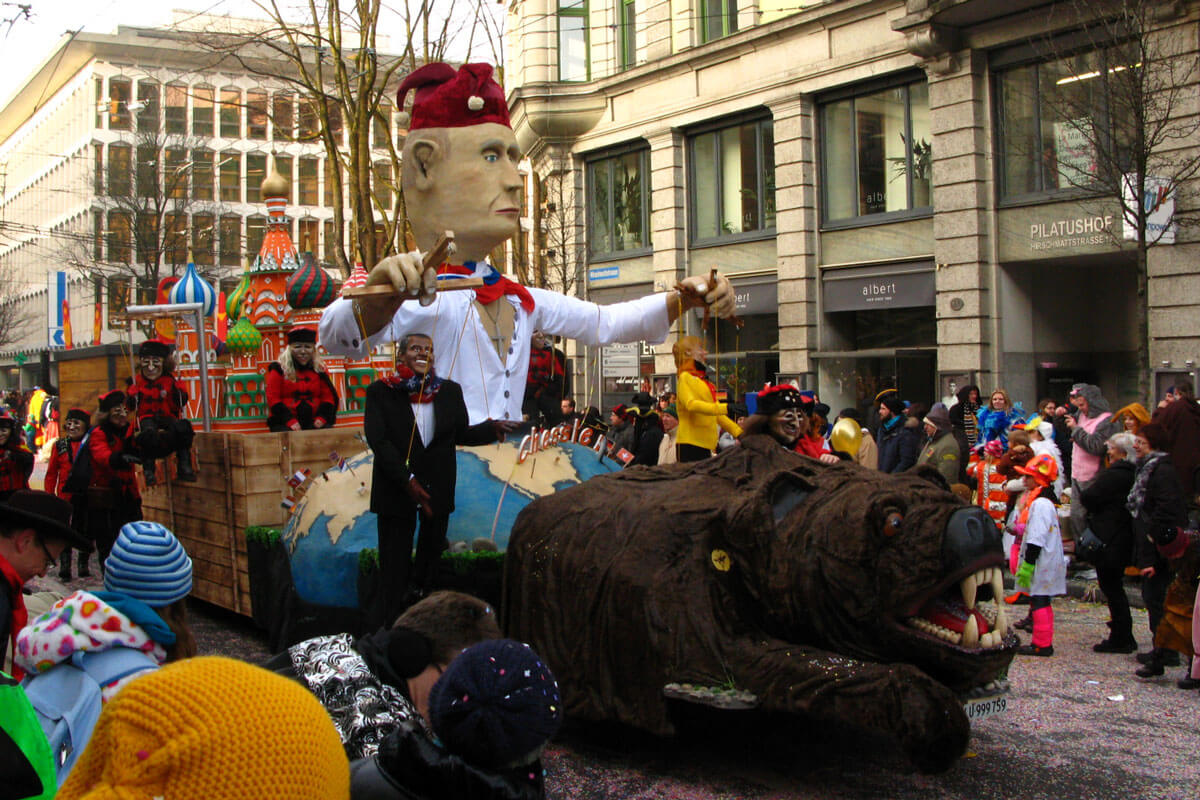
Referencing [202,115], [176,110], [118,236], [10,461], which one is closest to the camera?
[10,461]

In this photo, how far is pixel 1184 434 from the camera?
8836mm

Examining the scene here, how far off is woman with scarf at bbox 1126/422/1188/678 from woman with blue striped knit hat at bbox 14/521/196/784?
5451mm

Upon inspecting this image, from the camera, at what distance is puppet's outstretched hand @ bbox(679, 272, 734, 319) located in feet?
18.5

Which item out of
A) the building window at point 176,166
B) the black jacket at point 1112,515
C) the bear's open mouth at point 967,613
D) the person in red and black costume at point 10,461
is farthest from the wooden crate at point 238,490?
the building window at point 176,166

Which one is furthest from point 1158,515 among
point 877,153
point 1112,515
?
point 877,153

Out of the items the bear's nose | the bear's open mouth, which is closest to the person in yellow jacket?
the bear's open mouth

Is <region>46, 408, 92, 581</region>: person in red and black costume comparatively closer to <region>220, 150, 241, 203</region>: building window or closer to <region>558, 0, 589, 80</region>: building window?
<region>558, 0, 589, 80</region>: building window

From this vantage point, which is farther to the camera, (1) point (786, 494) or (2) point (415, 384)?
(2) point (415, 384)

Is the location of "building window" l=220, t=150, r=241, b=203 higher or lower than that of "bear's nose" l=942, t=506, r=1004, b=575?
higher

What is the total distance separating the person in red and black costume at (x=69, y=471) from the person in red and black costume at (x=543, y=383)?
4.39m

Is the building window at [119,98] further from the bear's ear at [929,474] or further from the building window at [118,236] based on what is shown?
the bear's ear at [929,474]

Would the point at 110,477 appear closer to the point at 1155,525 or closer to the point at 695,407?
the point at 695,407

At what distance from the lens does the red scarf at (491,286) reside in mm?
5621

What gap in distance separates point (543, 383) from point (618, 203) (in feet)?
54.1
